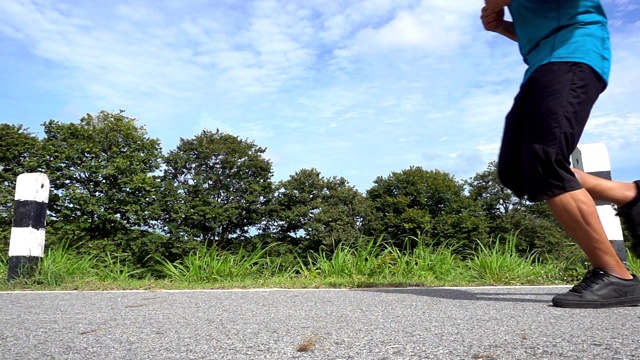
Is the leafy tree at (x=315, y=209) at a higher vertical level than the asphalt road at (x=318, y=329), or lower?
higher

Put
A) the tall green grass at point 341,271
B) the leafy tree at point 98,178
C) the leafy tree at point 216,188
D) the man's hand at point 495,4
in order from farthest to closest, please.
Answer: the leafy tree at point 216,188 → the leafy tree at point 98,178 → the tall green grass at point 341,271 → the man's hand at point 495,4

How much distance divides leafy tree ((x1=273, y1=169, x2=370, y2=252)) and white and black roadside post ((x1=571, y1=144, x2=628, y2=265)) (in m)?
24.1

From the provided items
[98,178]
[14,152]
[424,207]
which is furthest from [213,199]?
[424,207]

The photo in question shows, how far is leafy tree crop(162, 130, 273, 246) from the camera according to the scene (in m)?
26.3

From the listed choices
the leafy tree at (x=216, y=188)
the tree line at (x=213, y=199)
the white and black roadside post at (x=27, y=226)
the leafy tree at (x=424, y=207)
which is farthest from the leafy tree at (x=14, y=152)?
the white and black roadside post at (x=27, y=226)

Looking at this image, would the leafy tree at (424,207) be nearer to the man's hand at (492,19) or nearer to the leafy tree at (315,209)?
the leafy tree at (315,209)

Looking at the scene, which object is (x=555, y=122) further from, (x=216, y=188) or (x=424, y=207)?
(x=424, y=207)

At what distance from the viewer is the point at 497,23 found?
2.60m

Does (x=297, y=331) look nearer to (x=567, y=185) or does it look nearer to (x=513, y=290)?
(x=567, y=185)

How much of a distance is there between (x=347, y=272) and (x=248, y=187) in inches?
988

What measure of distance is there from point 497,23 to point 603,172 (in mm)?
2074

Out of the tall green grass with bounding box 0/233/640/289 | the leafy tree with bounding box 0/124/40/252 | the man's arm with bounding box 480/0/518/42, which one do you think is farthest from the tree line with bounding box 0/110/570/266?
the man's arm with bounding box 480/0/518/42

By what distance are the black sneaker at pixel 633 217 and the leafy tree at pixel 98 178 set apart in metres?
22.9

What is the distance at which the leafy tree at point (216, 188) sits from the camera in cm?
2628
